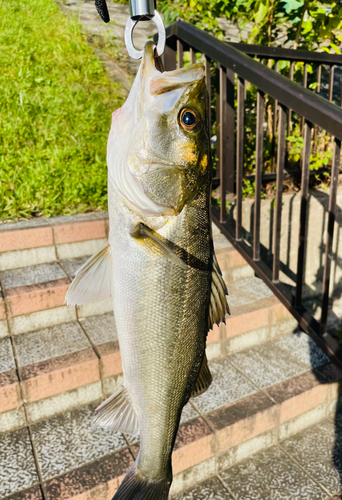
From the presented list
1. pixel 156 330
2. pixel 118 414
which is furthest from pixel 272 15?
pixel 118 414

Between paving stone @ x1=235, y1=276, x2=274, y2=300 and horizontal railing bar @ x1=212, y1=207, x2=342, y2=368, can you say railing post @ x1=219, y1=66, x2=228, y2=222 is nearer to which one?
horizontal railing bar @ x1=212, y1=207, x2=342, y2=368

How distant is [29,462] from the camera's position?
2381mm

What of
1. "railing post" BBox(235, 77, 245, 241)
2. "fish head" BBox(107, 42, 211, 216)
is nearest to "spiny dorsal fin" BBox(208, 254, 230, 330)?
"fish head" BBox(107, 42, 211, 216)

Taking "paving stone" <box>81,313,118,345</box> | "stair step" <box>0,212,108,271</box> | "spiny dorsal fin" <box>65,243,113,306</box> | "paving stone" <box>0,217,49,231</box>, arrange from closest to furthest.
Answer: "spiny dorsal fin" <box>65,243,113,306</box>, "paving stone" <box>81,313,118,345</box>, "stair step" <box>0,212,108,271</box>, "paving stone" <box>0,217,49,231</box>

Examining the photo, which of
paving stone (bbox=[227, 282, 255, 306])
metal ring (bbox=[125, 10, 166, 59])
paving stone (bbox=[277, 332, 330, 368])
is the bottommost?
paving stone (bbox=[277, 332, 330, 368])

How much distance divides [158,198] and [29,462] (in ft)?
6.26

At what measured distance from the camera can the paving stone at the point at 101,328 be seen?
9.89 ft

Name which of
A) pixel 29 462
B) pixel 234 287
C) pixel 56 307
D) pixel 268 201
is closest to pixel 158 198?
pixel 29 462

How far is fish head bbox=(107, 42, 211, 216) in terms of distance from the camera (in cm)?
121

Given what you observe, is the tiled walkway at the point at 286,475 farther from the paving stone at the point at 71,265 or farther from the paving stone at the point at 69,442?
the paving stone at the point at 71,265

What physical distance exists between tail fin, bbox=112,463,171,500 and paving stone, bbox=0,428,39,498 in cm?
106

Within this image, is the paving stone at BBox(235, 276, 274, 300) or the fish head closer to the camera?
the fish head

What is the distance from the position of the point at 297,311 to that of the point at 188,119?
2395 mm

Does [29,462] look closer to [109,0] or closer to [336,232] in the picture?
[336,232]
